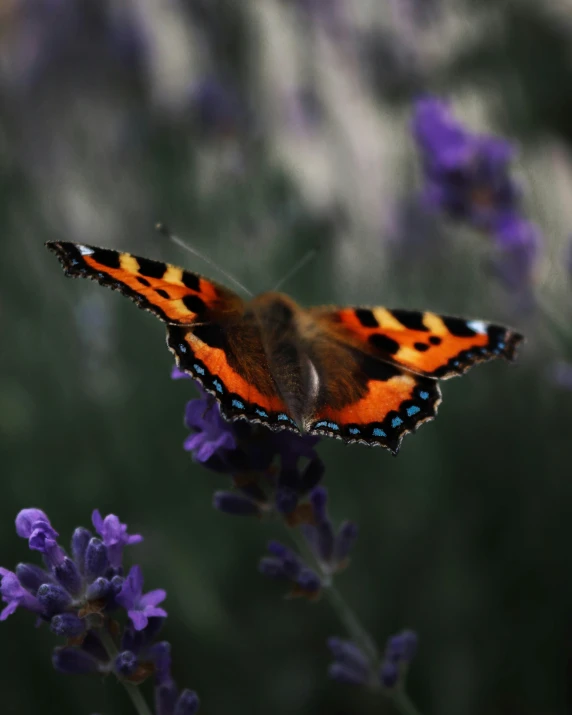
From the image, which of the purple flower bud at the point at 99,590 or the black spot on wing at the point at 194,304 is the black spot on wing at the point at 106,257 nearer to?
the black spot on wing at the point at 194,304

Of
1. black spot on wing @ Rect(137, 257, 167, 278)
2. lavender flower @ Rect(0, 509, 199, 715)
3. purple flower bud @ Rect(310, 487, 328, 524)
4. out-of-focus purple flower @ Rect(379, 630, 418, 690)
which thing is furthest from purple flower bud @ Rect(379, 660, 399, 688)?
black spot on wing @ Rect(137, 257, 167, 278)

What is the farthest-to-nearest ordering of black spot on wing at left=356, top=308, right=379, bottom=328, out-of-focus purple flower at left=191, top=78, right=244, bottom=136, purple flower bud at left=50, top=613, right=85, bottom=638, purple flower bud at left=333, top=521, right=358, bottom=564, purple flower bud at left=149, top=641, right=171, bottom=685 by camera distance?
1. out-of-focus purple flower at left=191, top=78, right=244, bottom=136
2. black spot on wing at left=356, top=308, right=379, bottom=328
3. purple flower bud at left=333, top=521, right=358, bottom=564
4. purple flower bud at left=149, top=641, right=171, bottom=685
5. purple flower bud at left=50, top=613, right=85, bottom=638

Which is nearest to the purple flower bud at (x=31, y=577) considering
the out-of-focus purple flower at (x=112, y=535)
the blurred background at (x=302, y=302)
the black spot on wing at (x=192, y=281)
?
the out-of-focus purple flower at (x=112, y=535)

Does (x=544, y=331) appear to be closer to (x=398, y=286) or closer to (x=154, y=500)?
(x=398, y=286)

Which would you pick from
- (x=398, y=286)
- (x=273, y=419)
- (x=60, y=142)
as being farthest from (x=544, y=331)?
(x=60, y=142)

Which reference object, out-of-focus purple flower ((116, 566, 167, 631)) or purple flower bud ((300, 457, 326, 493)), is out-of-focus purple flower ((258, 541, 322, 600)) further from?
out-of-focus purple flower ((116, 566, 167, 631))

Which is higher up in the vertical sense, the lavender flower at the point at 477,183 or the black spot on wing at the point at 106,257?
the lavender flower at the point at 477,183

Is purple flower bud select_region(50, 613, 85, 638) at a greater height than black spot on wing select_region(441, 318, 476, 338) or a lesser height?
lesser
